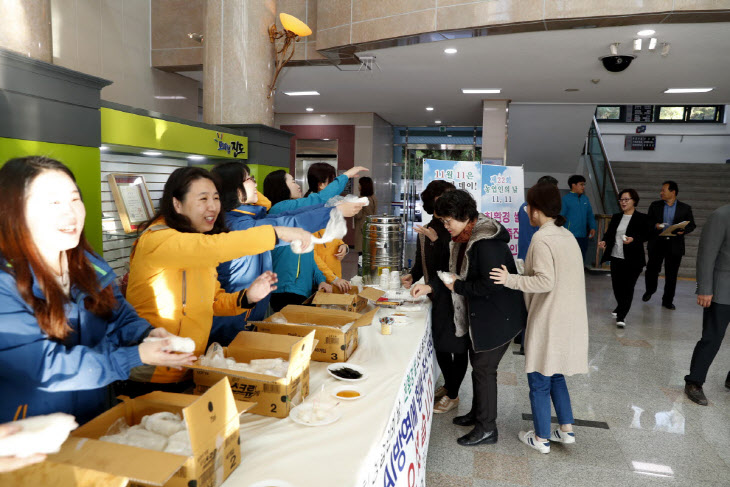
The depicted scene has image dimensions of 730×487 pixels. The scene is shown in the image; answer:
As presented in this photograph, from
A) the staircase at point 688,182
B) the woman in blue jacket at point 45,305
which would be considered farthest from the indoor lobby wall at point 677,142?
the woman in blue jacket at point 45,305

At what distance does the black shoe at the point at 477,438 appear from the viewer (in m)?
2.99

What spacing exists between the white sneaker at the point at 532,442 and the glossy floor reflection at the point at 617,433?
1.6 inches

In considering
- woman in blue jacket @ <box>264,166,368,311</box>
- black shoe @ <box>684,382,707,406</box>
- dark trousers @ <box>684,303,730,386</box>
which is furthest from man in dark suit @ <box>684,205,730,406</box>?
woman in blue jacket @ <box>264,166,368,311</box>

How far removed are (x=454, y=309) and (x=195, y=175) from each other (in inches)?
69.8

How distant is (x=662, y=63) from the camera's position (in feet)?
20.7

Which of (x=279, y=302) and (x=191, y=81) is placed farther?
(x=191, y=81)

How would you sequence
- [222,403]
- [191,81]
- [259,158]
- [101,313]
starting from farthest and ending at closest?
[191,81]
[259,158]
[101,313]
[222,403]

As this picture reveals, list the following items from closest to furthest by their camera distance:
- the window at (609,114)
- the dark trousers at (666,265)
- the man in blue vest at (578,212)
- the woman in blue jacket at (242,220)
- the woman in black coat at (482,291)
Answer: the woman in blue jacket at (242,220) → the woman in black coat at (482,291) → the dark trousers at (666,265) → the man in blue vest at (578,212) → the window at (609,114)

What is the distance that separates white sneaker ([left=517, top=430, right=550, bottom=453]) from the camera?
2.95 metres

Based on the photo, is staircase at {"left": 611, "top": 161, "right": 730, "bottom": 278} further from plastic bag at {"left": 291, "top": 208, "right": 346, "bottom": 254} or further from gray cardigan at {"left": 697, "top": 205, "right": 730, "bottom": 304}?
plastic bag at {"left": 291, "top": 208, "right": 346, "bottom": 254}

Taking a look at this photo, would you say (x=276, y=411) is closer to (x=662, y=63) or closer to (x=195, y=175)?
(x=195, y=175)

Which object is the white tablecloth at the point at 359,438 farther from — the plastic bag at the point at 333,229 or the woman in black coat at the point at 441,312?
the woman in black coat at the point at 441,312

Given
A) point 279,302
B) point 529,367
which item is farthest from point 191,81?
point 529,367

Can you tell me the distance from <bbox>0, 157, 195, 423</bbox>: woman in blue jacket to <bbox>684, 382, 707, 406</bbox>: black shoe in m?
4.00
